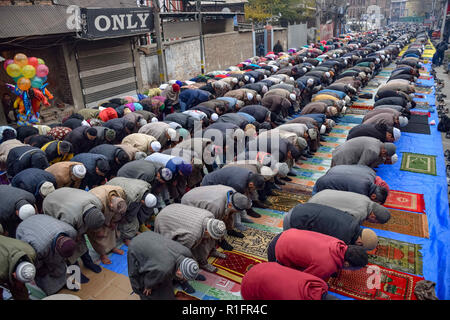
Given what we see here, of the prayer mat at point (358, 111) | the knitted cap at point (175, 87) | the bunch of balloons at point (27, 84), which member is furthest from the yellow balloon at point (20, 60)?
the prayer mat at point (358, 111)

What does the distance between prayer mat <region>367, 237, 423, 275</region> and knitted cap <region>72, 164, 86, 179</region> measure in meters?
3.91

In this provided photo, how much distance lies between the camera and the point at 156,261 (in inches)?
125

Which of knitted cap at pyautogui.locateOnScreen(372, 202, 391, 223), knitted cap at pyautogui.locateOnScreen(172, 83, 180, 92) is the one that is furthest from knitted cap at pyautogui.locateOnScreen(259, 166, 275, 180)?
knitted cap at pyautogui.locateOnScreen(172, 83, 180, 92)

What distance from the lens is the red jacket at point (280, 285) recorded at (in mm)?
2730

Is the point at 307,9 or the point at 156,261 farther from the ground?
the point at 307,9

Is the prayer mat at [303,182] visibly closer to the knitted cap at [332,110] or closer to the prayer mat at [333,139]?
the prayer mat at [333,139]

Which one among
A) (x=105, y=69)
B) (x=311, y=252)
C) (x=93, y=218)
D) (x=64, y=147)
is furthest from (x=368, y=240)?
(x=105, y=69)

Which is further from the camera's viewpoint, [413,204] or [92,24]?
[92,24]

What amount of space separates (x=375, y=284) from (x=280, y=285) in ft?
5.29

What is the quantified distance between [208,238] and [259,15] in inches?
1007

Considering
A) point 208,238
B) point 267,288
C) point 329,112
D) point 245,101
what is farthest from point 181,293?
point 245,101

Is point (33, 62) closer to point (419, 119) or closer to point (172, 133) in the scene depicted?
point (172, 133)

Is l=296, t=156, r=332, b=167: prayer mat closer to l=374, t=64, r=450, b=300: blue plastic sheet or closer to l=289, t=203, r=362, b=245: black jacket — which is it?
l=374, t=64, r=450, b=300: blue plastic sheet
